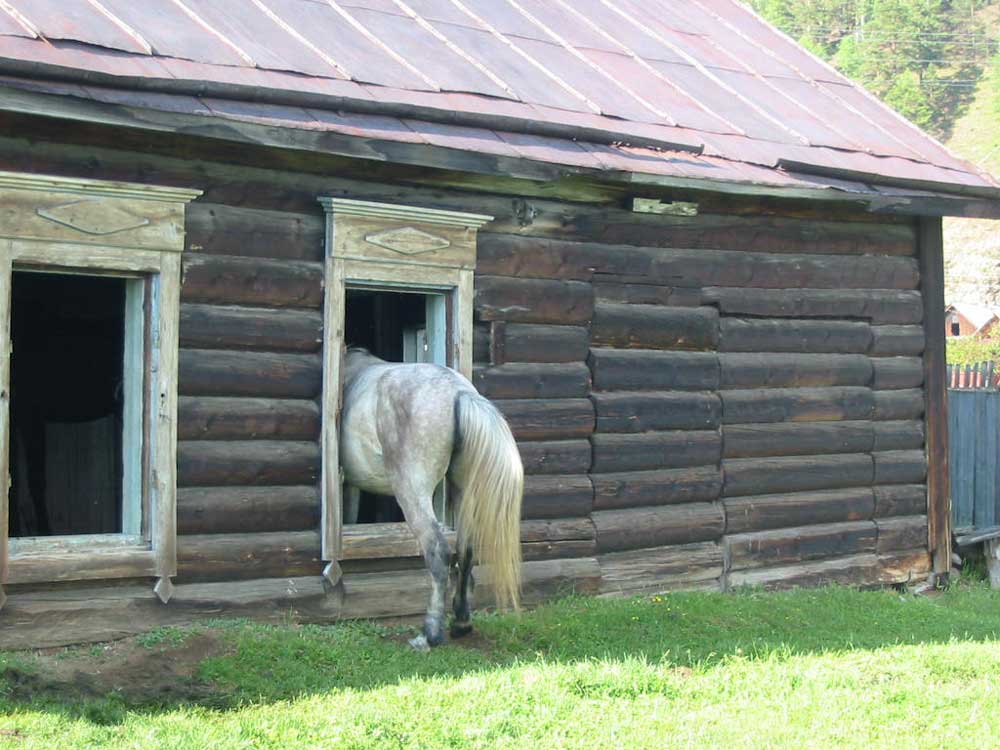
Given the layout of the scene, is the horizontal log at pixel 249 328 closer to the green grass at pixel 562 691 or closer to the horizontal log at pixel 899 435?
the green grass at pixel 562 691

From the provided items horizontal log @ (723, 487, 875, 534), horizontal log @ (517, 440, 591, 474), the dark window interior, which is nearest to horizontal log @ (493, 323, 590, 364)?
horizontal log @ (517, 440, 591, 474)

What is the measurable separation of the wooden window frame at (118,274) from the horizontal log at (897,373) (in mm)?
6688

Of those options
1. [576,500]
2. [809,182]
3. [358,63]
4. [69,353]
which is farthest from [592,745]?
[69,353]

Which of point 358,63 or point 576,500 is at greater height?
point 358,63

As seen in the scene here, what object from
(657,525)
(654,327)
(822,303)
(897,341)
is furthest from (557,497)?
(897,341)

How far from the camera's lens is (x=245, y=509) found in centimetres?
808

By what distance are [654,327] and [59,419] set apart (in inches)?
193

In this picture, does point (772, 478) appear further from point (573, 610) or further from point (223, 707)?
point (223, 707)

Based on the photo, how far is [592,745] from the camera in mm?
5914

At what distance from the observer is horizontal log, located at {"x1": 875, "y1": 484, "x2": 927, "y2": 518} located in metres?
11.9

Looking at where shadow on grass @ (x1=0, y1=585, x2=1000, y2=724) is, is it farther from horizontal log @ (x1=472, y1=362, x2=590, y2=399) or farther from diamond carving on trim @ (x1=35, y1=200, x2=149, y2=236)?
diamond carving on trim @ (x1=35, y1=200, x2=149, y2=236)

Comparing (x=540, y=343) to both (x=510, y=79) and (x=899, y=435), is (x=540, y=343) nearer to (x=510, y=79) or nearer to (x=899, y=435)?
(x=510, y=79)

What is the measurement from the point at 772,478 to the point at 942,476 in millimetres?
2183

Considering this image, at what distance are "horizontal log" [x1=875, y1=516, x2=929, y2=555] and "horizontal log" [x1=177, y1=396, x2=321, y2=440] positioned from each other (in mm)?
5853
